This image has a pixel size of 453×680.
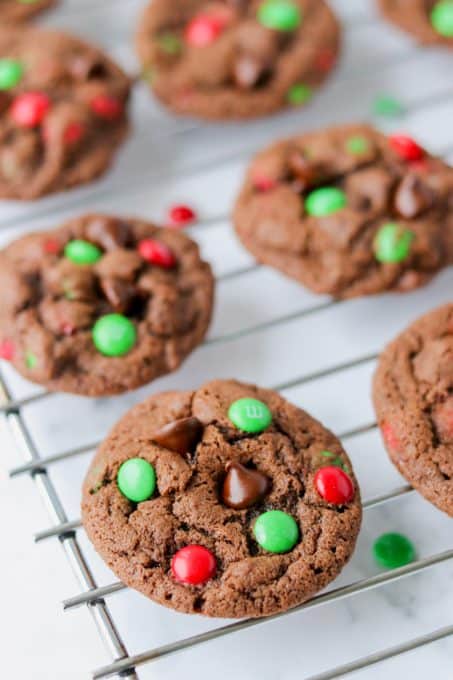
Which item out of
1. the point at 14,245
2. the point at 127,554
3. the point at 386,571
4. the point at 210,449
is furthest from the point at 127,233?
the point at 386,571

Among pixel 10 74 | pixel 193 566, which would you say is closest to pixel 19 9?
pixel 10 74

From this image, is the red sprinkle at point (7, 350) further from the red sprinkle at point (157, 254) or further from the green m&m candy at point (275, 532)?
the green m&m candy at point (275, 532)

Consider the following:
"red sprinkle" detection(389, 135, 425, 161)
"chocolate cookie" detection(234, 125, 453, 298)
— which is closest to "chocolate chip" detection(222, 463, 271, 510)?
"chocolate cookie" detection(234, 125, 453, 298)

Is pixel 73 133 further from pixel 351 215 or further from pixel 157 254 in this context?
pixel 351 215

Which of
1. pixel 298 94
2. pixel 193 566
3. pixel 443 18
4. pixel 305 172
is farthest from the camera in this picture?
pixel 443 18

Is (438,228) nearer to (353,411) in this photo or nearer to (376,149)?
(376,149)

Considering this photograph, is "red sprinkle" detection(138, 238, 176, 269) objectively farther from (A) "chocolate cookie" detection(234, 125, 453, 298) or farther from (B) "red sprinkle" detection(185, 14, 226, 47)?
(B) "red sprinkle" detection(185, 14, 226, 47)
